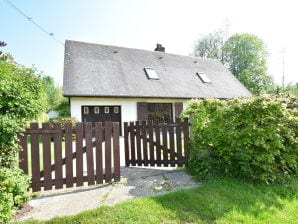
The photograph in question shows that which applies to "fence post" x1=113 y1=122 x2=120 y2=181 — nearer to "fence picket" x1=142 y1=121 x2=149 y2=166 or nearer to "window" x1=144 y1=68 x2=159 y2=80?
"fence picket" x1=142 y1=121 x2=149 y2=166

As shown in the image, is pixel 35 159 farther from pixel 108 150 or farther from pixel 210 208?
pixel 210 208

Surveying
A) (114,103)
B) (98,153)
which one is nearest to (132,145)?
(98,153)

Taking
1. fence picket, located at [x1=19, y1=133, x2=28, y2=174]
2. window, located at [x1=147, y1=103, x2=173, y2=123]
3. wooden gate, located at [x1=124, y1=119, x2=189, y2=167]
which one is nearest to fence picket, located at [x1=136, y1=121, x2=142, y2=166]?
wooden gate, located at [x1=124, y1=119, x2=189, y2=167]

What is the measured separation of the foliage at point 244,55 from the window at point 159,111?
73.1 ft

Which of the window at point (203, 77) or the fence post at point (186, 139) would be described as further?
the window at point (203, 77)

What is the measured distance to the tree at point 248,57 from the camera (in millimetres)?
36062

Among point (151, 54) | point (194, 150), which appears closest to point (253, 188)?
point (194, 150)

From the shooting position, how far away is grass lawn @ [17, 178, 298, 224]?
128 inches

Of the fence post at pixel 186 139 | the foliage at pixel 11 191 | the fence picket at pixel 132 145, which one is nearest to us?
the foliage at pixel 11 191

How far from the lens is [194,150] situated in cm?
554

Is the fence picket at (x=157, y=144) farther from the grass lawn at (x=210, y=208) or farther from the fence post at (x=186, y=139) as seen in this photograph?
the grass lawn at (x=210, y=208)

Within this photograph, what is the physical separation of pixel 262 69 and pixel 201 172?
1423 inches

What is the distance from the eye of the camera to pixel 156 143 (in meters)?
5.98

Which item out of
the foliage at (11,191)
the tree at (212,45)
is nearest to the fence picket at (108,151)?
the foliage at (11,191)
